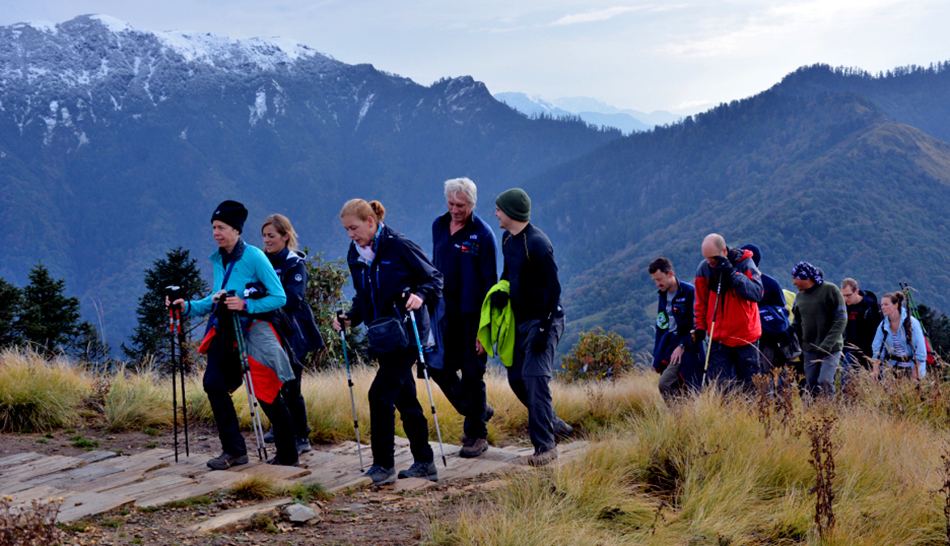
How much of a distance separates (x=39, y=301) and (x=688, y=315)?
24.0 meters

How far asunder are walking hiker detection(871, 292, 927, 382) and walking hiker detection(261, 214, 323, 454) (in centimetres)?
550

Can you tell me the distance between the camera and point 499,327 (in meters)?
5.41

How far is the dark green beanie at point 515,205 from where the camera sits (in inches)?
208

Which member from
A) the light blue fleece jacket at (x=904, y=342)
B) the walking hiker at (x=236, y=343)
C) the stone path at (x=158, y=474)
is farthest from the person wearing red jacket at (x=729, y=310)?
the walking hiker at (x=236, y=343)

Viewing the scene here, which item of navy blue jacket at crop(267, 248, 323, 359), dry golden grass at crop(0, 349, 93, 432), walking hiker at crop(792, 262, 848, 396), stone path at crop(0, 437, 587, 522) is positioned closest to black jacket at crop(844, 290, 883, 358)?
walking hiker at crop(792, 262, 848, 396)

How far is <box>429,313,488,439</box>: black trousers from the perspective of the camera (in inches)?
227

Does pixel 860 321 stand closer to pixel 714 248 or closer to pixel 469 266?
pixel 714 248

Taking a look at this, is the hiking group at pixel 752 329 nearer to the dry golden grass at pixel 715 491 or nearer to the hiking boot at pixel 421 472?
the dry golden grass at pixel 715 491

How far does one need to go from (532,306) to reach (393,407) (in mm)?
1220

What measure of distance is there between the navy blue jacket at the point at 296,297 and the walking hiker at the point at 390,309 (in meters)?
0.80

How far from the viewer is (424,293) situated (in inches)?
195

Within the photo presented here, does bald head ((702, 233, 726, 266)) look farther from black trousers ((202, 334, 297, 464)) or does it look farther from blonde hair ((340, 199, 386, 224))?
black trousers ((202, 334, 297, 464))

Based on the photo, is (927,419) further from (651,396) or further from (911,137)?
(911,137)

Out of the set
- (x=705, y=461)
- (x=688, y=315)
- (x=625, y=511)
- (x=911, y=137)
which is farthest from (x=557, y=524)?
(x=911, y=137)
